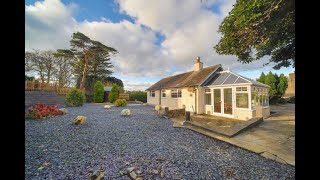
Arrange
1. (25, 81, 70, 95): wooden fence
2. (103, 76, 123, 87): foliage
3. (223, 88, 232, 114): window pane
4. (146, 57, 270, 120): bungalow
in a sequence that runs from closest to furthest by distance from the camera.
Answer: (146, 57, 270, 120): bungalow, (223, 88, 232, 114): window pane, (25, 81, 70, 95): wooden fence, (103, 76, 123, 87): foliage

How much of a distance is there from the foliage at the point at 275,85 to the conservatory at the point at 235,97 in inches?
404

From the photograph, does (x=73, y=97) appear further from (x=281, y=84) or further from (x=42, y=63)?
(x=281, y=84)

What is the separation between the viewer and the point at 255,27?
5305mm

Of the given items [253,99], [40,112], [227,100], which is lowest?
[40,112]

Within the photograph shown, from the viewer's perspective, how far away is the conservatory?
1125 cm

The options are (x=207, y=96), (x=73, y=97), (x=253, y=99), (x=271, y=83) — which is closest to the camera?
(x=253, y=99)

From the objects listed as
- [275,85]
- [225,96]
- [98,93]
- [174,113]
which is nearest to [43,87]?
[98,93]

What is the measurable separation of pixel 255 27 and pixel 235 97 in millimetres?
7596

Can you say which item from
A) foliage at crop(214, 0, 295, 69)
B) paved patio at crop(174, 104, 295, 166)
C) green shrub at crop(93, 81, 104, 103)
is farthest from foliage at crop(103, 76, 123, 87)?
foliage at crop(214, 0, 295, 69)

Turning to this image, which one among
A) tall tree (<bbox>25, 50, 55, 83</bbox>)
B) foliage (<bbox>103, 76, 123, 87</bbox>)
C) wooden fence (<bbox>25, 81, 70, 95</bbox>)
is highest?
tall tree (<bbox>25, 50, 55, 83</bbox>)

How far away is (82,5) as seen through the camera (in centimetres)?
302

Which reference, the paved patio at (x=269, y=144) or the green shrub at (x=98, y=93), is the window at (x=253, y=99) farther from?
the green shrub at (x=98, y=93)

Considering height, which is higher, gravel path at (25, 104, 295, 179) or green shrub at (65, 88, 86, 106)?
green shrub at (65, 88, 86, 106)

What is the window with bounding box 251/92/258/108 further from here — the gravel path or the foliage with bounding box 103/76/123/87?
the foliage with bounding box 103/76/123/87
